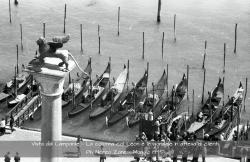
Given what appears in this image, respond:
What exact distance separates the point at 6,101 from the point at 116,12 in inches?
892

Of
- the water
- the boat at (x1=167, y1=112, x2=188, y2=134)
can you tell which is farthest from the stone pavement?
the boat at (x1=167, y1=112, x2=188, y2=134)

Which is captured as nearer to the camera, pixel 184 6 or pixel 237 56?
pixel 237 56

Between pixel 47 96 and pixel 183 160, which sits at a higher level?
pixel 47 96

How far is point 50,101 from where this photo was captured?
705 inches

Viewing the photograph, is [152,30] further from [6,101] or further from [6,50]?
[6,101]

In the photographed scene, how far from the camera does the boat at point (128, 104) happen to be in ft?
116

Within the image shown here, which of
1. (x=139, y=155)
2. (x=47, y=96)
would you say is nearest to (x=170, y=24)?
(x=139, y=155)

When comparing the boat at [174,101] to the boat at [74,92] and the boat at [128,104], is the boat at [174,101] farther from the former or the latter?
the boat at [74,92]

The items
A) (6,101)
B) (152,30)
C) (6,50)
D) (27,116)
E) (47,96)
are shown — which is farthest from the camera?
(152,30)

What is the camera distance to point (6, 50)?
48188 millimetres

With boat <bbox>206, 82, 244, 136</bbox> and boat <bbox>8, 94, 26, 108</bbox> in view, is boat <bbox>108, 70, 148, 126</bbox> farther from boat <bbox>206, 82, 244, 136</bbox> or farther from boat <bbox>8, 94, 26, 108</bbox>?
boat <bbox>8, 94, 26, 108</bbox>

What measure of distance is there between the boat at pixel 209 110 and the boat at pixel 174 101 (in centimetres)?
137

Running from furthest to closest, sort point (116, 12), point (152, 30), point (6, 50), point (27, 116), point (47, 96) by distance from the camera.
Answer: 1. point (116, 12)
2. point (152, 30)
3. point (6, 50)
4. point (27, 116)
5. point (47, 96)

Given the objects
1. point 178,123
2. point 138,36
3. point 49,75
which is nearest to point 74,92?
point 178,123
